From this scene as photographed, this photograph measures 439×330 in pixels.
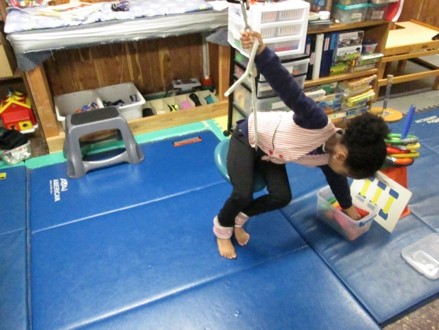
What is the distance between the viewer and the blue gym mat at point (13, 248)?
137 centimetres

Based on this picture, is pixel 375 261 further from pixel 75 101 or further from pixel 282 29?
pixel 75 101

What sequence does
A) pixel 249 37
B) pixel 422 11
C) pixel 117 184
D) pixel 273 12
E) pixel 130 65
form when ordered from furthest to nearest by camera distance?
pixel 422 11 → pixel 130 65 → pixel 117 184 → pixel 273 12 → pixel 249 37

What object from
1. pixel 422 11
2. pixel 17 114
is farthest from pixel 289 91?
pixel 422 11

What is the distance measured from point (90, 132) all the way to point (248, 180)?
43.1 inches

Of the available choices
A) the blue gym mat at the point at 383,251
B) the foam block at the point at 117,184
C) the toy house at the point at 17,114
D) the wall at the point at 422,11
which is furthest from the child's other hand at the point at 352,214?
the wall at the point at 422,11

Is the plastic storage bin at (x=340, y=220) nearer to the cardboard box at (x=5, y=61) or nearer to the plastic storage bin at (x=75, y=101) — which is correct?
the plastic storage bin at (x=75, y=101)

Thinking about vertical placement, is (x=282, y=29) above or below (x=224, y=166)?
above

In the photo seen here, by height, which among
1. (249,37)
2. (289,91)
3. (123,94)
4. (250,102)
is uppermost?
(249,37)

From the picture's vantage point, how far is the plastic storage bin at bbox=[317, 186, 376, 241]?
1605 mm

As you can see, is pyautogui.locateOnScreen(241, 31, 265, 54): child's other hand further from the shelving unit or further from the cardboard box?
the cardboard box

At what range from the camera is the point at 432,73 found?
2.86m

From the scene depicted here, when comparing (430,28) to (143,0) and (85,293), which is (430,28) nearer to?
(143,0)

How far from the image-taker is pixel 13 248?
163 cm

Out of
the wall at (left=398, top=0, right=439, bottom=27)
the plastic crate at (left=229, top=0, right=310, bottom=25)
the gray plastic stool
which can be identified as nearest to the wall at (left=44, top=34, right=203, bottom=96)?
the gray plastic stool
